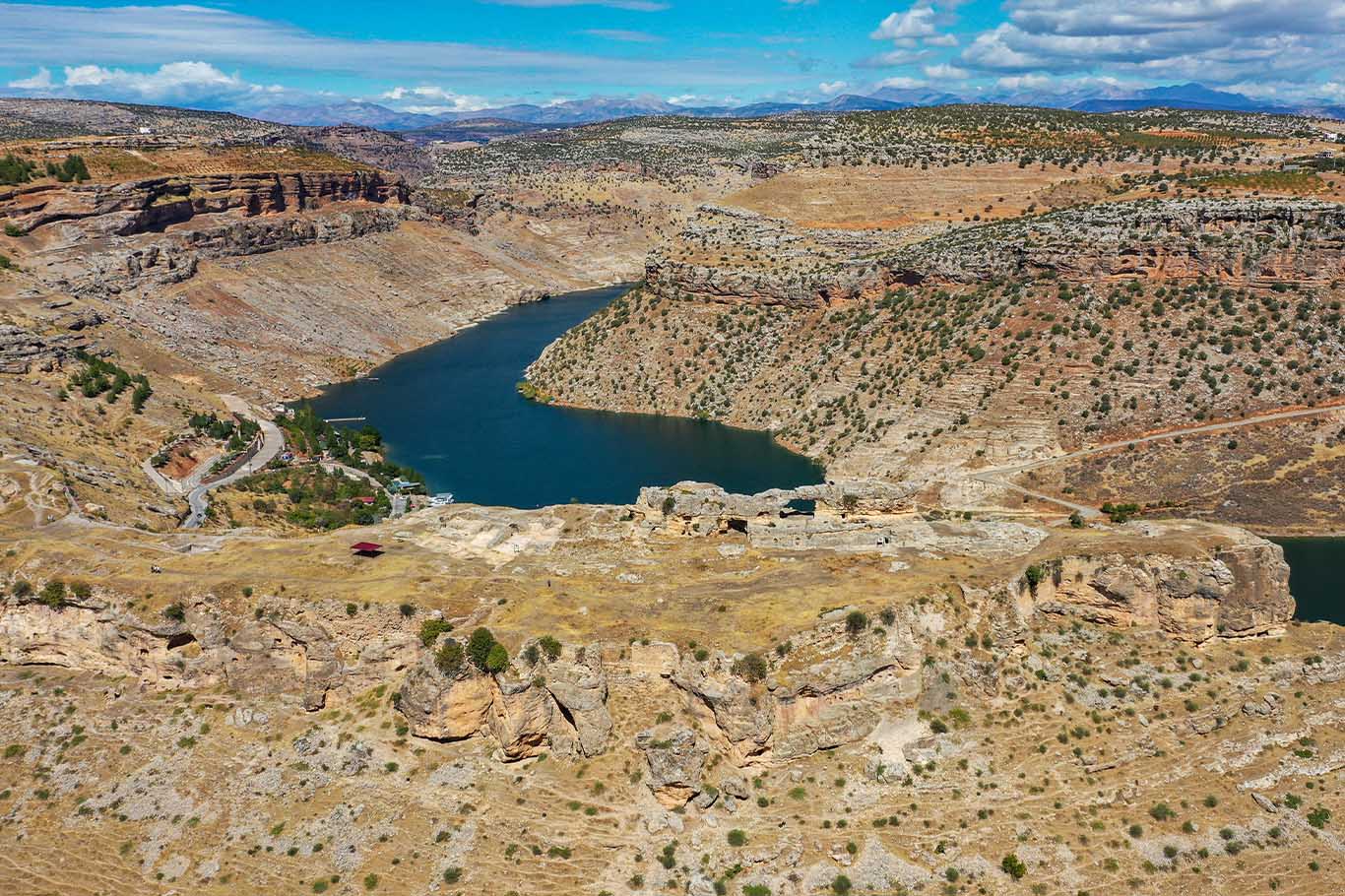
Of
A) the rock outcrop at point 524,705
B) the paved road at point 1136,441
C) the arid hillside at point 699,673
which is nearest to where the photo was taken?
the arid hillside at point 699,673

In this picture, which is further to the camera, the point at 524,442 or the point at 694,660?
the point at 524,442

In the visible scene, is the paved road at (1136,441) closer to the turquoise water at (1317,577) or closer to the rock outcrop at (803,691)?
the turquoise water at (1317,577)

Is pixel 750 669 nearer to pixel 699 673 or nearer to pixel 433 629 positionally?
pixel 699 673

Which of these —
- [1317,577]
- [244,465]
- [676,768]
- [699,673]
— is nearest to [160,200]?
[244,465]

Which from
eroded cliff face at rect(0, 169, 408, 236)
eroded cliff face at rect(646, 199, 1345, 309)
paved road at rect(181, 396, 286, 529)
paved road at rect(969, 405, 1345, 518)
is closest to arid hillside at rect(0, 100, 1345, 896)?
paved road at rect(969, 405, 1345, 518)

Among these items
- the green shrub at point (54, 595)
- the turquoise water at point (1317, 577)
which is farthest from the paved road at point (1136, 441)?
the green shrub at point (54, 595)

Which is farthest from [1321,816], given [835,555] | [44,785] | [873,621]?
[44,785]
